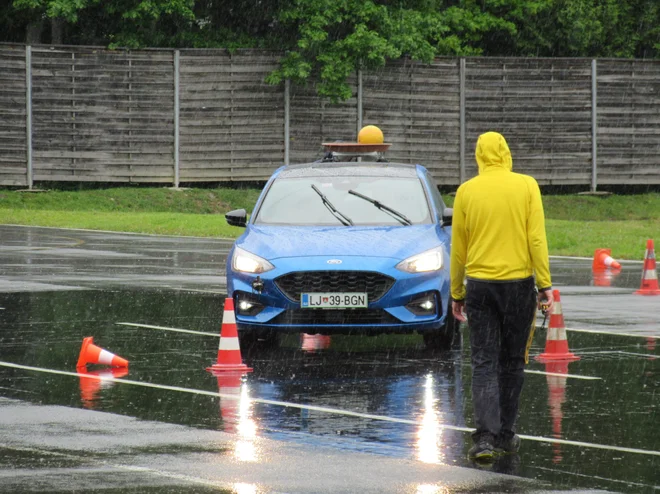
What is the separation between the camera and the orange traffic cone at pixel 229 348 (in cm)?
1141

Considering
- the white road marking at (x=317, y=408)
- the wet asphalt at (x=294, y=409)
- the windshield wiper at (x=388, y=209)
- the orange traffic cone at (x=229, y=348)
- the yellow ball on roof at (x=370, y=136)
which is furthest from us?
the yellow ball on roof at (x=370, y=136)

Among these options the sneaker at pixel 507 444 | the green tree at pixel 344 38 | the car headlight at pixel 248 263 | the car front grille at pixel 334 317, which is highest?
the green tree at pixel 344 38

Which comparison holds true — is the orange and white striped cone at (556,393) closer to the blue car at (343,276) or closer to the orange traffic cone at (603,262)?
the blue car at (343,276)

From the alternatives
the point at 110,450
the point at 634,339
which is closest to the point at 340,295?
the point at 634,339

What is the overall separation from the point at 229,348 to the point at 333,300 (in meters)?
1.03

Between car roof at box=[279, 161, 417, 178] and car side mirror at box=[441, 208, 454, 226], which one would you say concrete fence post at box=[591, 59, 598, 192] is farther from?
car side mirror at box=[441, 208, 454, 226]

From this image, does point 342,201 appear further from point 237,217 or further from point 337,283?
point 337,283

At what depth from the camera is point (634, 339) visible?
13.4 m

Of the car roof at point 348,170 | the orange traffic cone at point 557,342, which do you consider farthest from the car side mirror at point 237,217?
the orange traffic cone at point 557,342

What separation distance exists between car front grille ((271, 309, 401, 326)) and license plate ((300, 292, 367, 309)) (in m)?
0.04

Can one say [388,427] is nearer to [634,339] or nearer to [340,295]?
[340,295]

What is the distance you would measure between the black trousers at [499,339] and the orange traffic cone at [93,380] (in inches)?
112

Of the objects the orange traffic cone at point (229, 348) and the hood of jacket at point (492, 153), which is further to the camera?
the orange traffic cone at point (229, 348)

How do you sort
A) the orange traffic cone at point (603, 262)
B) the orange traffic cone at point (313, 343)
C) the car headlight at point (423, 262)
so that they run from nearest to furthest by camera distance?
the car headlight at point (423, 262)
the orange traffic cone at point (313, 343)
the orange traffic cone at point (603, 262)
